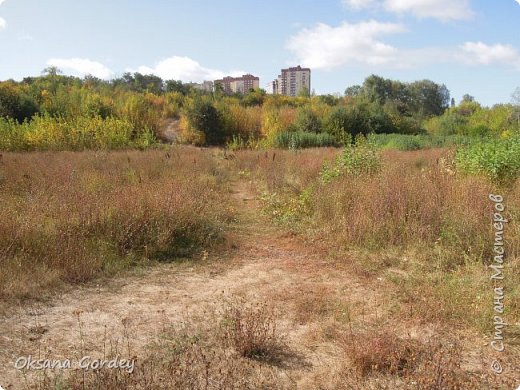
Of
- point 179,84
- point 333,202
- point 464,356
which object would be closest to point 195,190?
point 333,202

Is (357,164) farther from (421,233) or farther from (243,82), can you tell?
(243,82)

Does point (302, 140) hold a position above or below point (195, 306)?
above

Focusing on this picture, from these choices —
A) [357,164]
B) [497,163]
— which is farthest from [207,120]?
[497,163]

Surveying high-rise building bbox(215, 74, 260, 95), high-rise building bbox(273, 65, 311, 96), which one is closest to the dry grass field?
high-rise building bbox(273, 65, 311, 96)

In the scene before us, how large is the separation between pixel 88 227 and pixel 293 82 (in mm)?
37876

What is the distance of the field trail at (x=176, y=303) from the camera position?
3.40 meters

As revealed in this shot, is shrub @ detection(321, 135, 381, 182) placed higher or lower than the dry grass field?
higher

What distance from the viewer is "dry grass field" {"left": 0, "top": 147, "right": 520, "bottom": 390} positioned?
10.3 ft

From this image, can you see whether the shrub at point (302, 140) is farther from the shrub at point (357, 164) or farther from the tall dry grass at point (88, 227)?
the tall dry grass at point (88, 227)

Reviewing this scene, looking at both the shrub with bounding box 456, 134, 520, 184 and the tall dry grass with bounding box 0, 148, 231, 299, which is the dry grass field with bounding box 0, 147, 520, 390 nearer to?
the tall dry grass with bounding box 0, 148, 231, 299

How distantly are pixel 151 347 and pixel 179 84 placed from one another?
127 feet

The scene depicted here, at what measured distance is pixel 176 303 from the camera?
4367 millimetres

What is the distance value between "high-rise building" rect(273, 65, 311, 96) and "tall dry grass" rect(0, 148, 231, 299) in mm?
34127

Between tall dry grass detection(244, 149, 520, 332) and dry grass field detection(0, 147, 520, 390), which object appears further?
tall dry grass detection(244, 149, 520, 332)
